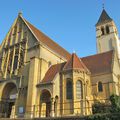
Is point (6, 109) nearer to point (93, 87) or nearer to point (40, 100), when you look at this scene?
point (40, 100)

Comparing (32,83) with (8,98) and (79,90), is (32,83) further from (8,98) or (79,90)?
(8,98)

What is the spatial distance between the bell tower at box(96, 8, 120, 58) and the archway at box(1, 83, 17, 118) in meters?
24.8

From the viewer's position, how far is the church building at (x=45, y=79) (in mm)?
25203

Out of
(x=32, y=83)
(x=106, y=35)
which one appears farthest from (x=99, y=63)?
(x=106, y=35)

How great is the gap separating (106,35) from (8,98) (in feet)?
99.0

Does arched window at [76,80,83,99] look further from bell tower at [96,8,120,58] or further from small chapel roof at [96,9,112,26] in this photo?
small chapel roof at [96,9,112,26]

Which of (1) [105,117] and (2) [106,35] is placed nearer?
(1) [105,117]

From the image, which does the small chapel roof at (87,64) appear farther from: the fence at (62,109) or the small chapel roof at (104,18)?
the small chapel roof at (104,18)

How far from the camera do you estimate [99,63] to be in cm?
3216

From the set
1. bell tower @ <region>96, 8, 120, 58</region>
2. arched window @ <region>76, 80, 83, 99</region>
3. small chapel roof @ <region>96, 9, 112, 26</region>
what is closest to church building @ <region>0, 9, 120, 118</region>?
arched window @ <region>76, 80, 83, 99</region>

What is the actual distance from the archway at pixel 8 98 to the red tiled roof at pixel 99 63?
1420 cm

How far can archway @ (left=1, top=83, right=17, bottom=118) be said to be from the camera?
3033cm

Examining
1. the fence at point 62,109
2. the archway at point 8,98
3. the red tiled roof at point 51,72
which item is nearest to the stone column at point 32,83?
the fence at point 62,109

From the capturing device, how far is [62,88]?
26.3 m
